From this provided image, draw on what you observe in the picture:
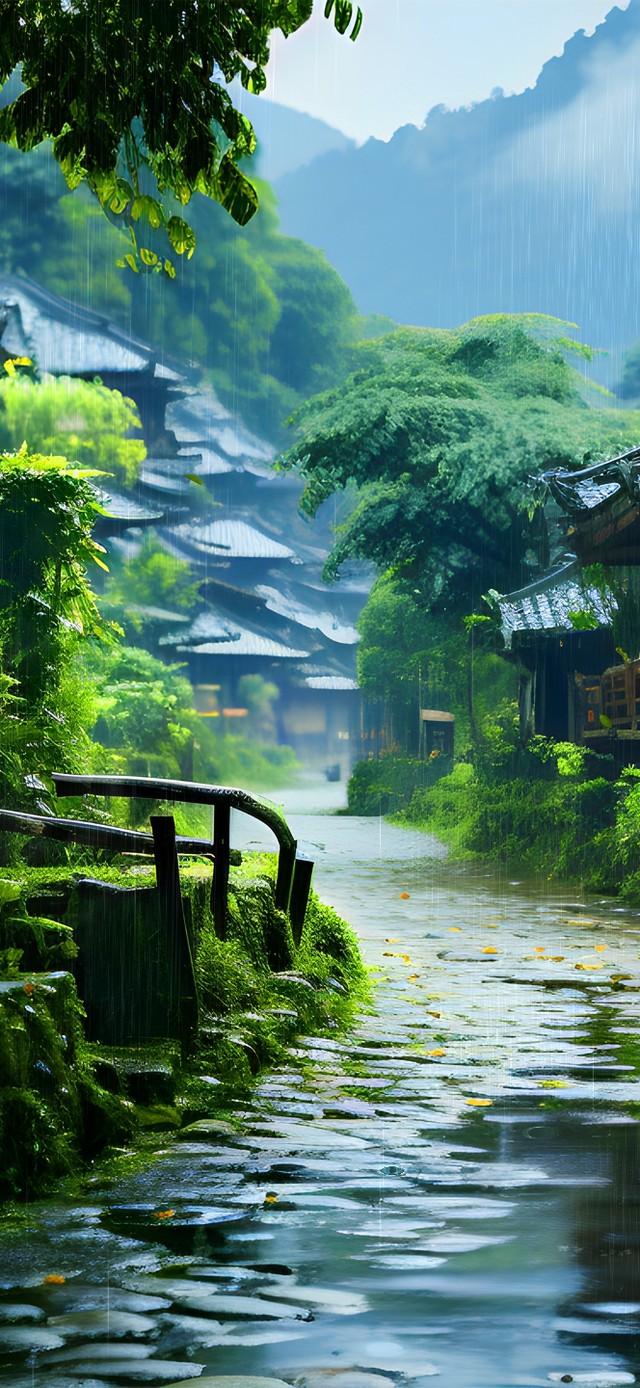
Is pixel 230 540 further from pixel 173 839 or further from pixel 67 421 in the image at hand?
pixel 173 839

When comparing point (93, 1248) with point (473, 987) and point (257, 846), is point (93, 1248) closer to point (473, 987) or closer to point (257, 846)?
point (473, 987)

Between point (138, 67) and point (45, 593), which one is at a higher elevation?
point (138, 67)

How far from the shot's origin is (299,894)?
872 centimetres

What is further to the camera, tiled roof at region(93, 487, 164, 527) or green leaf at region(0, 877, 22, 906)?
tiled roof at region(93, 487, 164, 527)

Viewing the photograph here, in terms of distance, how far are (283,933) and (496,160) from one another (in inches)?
3946

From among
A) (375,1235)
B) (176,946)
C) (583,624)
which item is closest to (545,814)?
(583,624)

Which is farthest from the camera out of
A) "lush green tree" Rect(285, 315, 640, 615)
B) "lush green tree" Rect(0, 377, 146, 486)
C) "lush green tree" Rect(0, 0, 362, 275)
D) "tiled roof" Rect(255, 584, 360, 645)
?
"tiled roof" Rect(255, 584, 360, 645)

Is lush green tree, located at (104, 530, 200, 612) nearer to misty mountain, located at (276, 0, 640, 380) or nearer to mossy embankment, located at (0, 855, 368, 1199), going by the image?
mossy embankment, located at (0, 855, 368, 1199)

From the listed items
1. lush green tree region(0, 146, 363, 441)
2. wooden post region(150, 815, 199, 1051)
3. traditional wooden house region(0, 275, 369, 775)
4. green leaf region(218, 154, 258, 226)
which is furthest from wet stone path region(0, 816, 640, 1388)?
lush green tree region(0, 146, 363, 441)

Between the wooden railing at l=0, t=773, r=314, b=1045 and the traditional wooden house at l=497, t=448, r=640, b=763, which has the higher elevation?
the traditional wooden house at l=497, t=448, r=640, b=763

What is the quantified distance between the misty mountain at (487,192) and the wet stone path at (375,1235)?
254ft

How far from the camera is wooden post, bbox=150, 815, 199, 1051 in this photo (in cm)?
643

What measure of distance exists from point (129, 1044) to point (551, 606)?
18595 mm

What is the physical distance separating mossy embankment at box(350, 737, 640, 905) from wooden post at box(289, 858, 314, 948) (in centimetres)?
786
